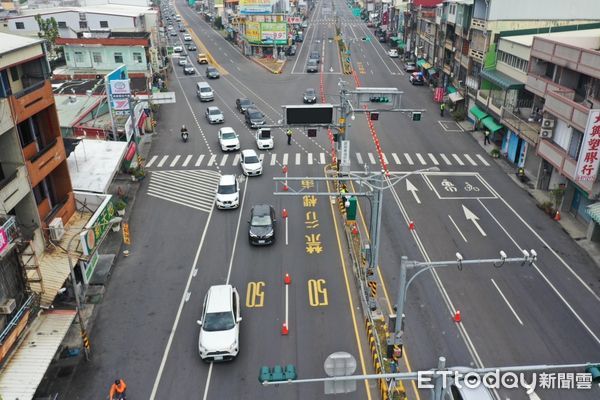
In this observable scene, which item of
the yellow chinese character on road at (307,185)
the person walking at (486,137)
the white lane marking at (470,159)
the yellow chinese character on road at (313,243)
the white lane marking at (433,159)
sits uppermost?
the person walking at (486,137)

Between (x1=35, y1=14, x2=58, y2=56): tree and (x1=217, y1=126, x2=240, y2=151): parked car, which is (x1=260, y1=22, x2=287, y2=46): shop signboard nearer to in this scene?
(x1=35, y1=14, x2=58, y2=56): tree

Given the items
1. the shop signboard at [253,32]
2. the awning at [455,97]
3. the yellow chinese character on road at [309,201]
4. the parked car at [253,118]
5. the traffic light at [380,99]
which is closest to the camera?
the yellow chinese character on road at [309,201]

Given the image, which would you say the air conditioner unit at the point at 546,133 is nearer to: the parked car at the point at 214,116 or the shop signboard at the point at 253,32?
the parked car at the point at 214,116

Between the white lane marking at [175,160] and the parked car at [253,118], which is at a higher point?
the parked car at [253,118]

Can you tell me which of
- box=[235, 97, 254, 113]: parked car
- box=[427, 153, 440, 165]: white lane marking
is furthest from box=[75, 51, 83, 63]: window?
box=[427, 153, 440, 165]: white lane marking

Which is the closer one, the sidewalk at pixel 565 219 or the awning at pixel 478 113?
the sidewalk at pixel 565 219

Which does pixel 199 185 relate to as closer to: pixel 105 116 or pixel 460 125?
pixel 105 116

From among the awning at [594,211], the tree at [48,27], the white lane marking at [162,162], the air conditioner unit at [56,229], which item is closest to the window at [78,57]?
the tree at [48,27]

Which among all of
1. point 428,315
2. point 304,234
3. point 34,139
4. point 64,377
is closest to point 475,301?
point 428,315
